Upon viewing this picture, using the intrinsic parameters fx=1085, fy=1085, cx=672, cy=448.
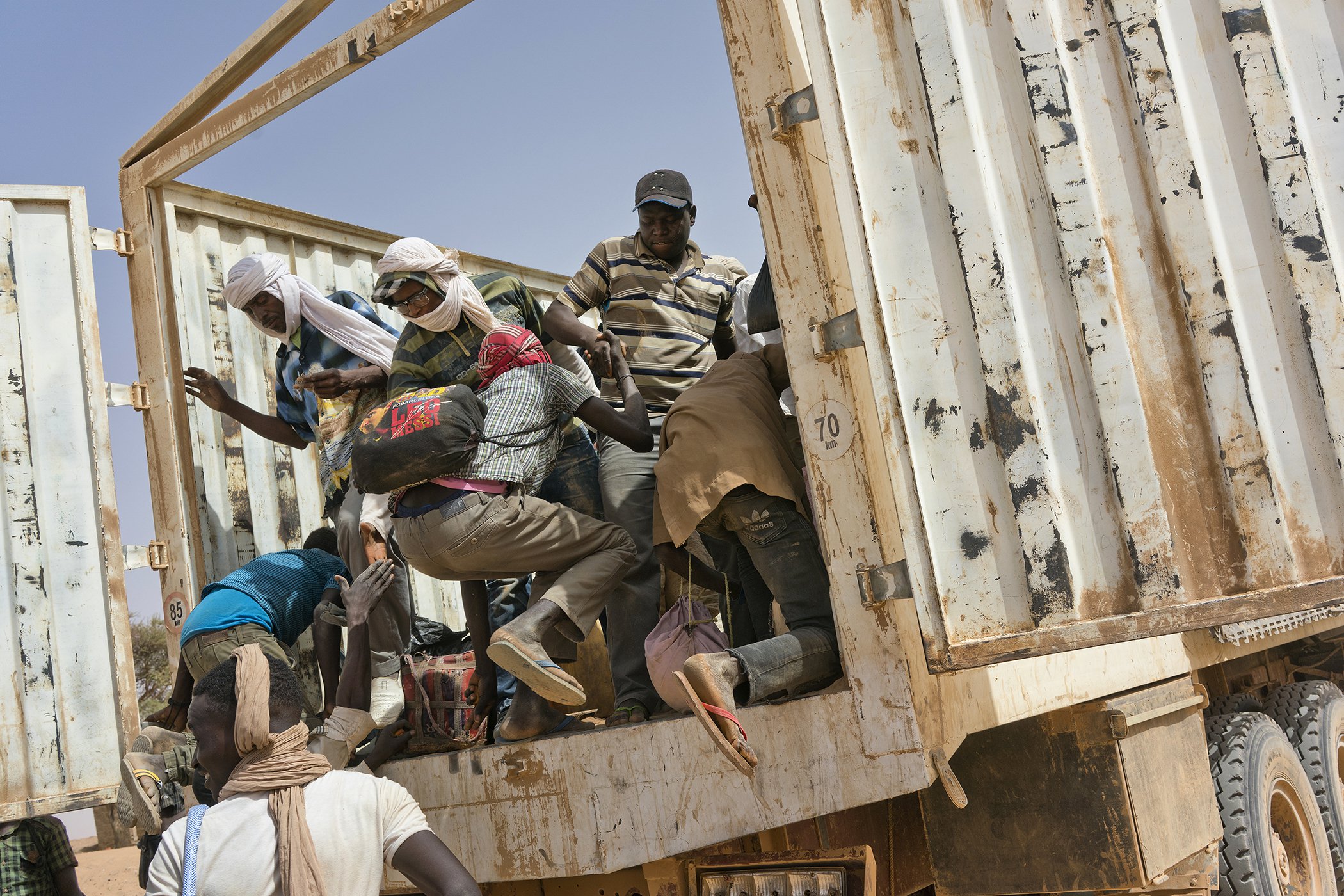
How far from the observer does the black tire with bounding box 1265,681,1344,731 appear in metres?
4.52

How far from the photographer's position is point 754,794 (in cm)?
224

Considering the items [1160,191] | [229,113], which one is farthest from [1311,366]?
[229,113]

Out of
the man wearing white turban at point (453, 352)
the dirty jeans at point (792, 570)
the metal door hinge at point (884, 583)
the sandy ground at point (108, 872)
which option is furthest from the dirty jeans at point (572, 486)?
the sandy ground at point (108, 872)

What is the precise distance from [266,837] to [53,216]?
10.3 ft

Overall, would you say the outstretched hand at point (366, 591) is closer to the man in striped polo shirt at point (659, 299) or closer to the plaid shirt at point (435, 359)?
the plaid shirt at point (435, 359)

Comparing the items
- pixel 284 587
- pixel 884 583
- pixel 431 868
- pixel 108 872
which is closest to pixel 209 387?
pixel 284 587

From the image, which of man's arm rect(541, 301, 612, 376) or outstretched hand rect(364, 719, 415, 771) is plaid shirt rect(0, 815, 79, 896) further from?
man's arm rect(541, 301, 612, 376)

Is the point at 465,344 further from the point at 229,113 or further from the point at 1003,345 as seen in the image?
the point at 1003,345

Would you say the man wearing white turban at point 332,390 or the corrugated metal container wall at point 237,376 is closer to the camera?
the man wearing white turban at point 332,390

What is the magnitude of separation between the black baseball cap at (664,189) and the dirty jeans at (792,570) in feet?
4.32

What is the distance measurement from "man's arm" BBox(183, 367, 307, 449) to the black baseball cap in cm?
165

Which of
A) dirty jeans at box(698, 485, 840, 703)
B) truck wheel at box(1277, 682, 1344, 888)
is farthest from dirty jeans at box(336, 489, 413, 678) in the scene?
truck wheel at box(1277, 682, 1344, 888)

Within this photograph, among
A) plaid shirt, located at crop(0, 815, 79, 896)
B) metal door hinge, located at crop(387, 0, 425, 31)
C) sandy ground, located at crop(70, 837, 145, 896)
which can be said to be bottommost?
sandy ground, located at crop(70, 837, 145, 896)

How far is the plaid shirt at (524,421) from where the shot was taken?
2859mm
